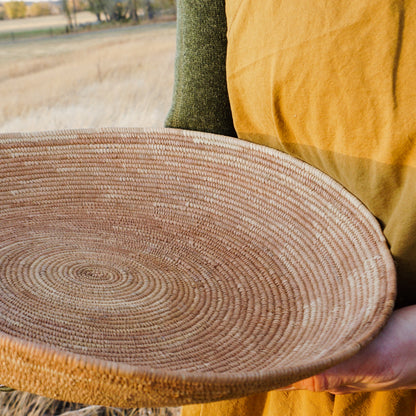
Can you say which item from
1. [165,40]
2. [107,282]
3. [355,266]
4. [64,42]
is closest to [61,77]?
[64,42]

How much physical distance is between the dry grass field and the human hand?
4.84 ft

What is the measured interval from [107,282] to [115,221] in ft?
0.45

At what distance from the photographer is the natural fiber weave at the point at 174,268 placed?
0.43 m

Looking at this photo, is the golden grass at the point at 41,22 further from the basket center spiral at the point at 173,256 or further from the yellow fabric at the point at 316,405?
the yellow fabric at the point at 316,405

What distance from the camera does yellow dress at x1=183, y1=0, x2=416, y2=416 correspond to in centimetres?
61

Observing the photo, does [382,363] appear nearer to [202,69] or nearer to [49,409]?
[202,69]

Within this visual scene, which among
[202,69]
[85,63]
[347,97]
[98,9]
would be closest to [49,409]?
[202,69]

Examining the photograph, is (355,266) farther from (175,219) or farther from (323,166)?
(175,219)

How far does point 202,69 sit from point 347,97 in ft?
0.96

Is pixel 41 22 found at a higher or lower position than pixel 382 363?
higher

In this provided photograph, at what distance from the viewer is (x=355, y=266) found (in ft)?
2.11

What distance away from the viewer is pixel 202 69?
86 cm

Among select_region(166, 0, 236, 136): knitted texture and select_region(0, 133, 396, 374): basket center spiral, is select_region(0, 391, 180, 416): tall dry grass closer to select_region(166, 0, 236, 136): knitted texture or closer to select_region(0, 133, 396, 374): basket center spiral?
select_region(0, 133, 396, 374): basket center spiral

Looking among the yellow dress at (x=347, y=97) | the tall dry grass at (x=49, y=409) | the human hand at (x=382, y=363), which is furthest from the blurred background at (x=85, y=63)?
the human hand at (x=382, y=363)
